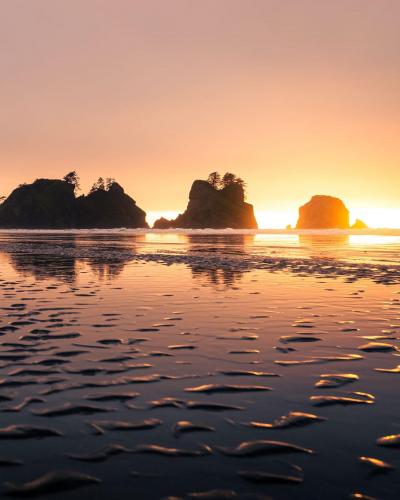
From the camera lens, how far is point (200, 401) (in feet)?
24.9

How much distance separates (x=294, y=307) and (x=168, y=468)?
39.6ft

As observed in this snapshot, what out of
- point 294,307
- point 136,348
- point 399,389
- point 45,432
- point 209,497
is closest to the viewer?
point 209,497

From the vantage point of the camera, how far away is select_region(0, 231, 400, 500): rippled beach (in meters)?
5.22

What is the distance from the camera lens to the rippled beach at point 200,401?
5.22 meters

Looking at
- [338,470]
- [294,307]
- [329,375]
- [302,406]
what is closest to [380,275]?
[294,307]

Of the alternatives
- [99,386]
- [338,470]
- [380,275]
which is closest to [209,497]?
[338,470]

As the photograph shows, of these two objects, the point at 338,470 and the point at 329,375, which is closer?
the point at 338,470

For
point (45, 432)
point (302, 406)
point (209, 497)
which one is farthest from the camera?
point (302, 406)

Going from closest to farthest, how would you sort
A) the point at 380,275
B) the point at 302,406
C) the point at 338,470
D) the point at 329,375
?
the point at 338,470 < the point at 302,406 < the point at 329,375 < the point at 380,275

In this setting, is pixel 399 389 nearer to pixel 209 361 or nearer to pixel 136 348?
pixel 209 361

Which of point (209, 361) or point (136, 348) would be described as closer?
point (209, 361)

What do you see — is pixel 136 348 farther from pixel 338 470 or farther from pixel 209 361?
pixel 338 470

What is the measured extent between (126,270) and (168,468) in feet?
83.7

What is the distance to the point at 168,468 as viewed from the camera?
544 centimetres
